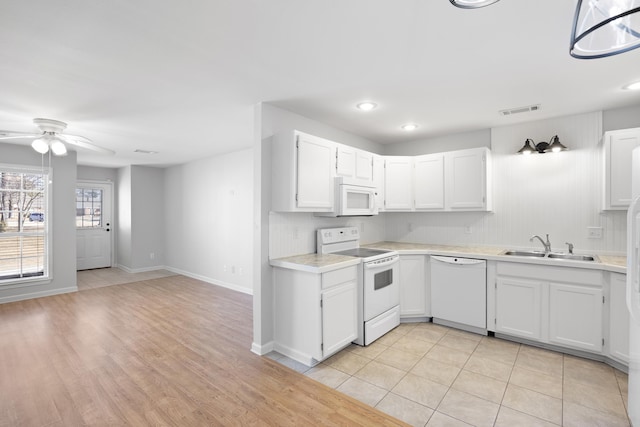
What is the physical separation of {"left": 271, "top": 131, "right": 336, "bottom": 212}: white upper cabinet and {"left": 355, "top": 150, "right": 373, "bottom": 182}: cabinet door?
572mm

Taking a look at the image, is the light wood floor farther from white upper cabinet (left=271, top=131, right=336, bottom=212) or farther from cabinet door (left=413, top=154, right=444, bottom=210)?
cabinet door (left=413, top=154, right=444, bottom=210)

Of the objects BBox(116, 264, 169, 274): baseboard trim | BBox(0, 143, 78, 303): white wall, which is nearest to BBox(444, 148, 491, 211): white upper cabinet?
BBox(0, 143, 78, 303): white wall

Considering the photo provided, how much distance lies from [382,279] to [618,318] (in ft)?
6.77

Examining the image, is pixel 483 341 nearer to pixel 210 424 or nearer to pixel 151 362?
pixel 210 424

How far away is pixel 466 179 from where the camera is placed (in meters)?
3.86

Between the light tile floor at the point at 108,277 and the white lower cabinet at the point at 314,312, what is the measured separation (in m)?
4.65

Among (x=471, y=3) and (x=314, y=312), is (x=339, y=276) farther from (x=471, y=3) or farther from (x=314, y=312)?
(x=471, y=3)

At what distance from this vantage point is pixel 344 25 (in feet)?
5.98

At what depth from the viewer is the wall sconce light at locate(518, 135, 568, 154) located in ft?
11.2

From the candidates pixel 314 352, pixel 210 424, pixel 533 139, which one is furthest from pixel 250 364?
pixel 533 139

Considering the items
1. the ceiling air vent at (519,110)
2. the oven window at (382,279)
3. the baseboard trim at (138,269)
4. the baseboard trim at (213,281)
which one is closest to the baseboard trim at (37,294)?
the baseboard trim at (138,269)

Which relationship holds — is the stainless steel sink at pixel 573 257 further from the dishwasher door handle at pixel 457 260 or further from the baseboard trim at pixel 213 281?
the baseboard trim at pixel 213 281

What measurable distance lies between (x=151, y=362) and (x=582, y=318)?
408 centimetres

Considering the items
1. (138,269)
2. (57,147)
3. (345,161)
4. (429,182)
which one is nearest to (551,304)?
(429,182)
